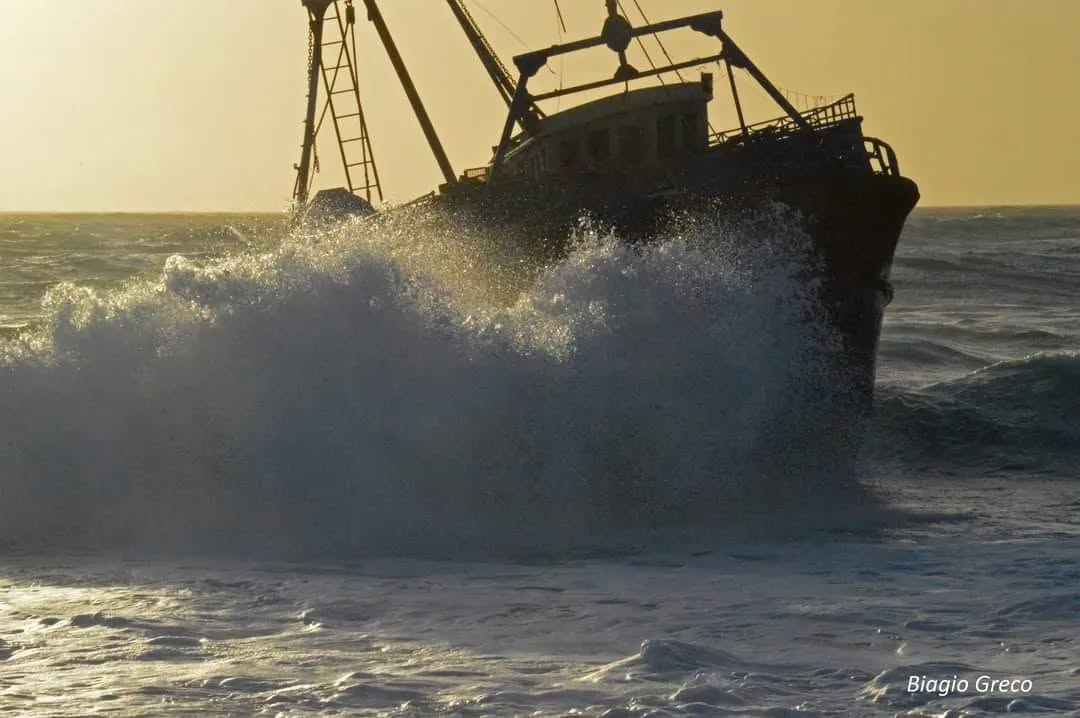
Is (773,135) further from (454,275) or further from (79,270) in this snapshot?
(79,270)

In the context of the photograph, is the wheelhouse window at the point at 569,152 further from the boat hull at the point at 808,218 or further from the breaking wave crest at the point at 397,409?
the breaking wave crest at the point at 397,409

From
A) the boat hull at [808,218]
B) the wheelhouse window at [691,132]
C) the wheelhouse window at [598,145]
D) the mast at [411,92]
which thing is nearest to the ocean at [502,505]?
the boat hull at [808,218]

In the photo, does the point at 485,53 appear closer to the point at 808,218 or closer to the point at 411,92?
the point at 411,92

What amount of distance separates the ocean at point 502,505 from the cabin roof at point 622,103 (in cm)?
250

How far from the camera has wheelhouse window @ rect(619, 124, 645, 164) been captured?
23.9 meters

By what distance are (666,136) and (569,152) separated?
1475mm

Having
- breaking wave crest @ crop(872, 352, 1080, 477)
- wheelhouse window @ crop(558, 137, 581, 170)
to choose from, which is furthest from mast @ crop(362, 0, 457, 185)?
breaking wave crest @ crop(872, 352, 1080, 477)

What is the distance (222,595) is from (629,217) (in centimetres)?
1106

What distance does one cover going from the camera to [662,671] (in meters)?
10.2

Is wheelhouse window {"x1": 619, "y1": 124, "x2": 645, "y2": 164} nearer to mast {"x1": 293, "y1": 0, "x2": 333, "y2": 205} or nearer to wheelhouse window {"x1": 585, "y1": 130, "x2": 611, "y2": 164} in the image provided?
wheelhouse window {"x1": 585, "y1": 130, "x2": 611, "y2": 164}

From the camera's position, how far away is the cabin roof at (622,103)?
23.8 metres

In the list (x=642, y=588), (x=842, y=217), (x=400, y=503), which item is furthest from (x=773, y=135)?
(x=642, y=588)

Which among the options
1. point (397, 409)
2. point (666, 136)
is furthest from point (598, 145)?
point (397, 409)

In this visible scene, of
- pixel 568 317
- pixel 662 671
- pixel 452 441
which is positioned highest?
pixel 568 317
